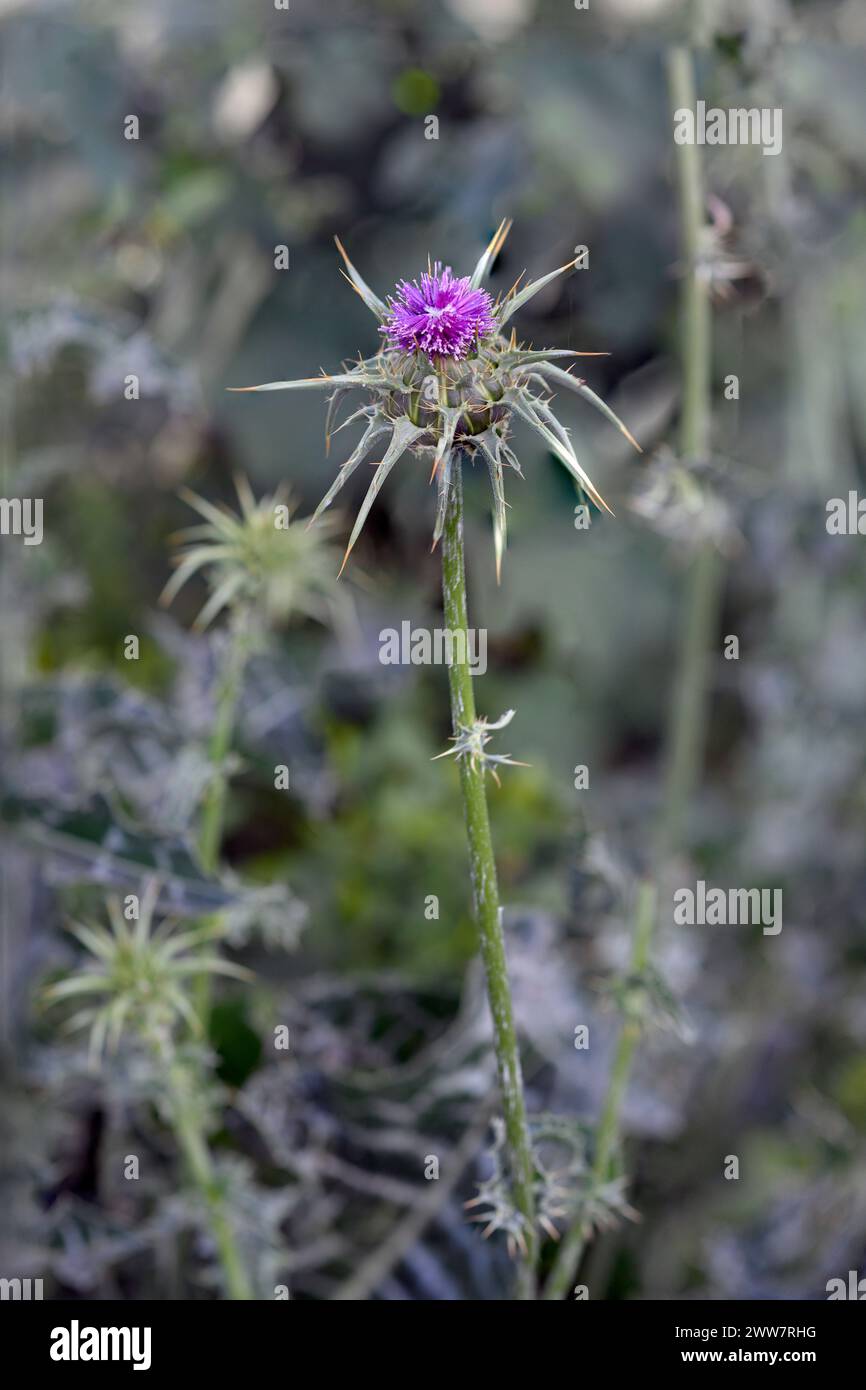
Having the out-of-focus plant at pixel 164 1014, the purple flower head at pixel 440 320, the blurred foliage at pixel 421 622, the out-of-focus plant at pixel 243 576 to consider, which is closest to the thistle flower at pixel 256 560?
the out-of-focus plant at pixel 243 576

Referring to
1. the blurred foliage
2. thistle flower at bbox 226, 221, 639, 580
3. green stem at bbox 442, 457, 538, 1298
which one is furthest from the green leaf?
thistle flower at bbox 226, 221, 639, 580

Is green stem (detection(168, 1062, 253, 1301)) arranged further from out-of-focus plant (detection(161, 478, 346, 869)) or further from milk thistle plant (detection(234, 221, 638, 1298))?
milk thistle plant (detection(234, 221, 638, 1298))

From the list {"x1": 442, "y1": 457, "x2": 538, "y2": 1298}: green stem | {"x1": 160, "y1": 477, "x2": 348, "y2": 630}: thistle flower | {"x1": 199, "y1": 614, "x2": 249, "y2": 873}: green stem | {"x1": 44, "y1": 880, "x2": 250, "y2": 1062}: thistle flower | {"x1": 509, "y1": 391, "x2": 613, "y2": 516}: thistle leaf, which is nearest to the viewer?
{"x1": 509, "y1": 391, "x2": 613, "y2": 516}: thistle leaf

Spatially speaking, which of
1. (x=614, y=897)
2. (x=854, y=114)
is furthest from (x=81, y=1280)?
(x=854, y=114)

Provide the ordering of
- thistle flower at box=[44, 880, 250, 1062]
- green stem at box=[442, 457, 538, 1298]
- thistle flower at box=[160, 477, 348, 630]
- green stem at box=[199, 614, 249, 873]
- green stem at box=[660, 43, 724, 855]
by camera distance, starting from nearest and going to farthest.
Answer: green stem at box=[442, 457, 538, 1298]
thistle flower at box=[44, 880, 250, 1062]
thistle flower at box=[160, 477, 348, 630]
green stem at box=[199, 614, 249, 873]
green stem at box=[660, 43, 724, 855]

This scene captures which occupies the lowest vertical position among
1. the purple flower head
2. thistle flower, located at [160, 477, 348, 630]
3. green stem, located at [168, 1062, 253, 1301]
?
green stem, located at [168, 1062, 253, 1301]

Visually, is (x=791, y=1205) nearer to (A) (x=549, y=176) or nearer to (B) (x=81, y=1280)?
(B) (x=81, y=1280)

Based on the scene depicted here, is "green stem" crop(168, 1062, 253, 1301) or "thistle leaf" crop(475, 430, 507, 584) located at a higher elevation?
"thistle leaf" crop(475, 430, 507, 584)

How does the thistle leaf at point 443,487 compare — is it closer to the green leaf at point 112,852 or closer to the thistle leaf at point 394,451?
the thistle leaf at point 394,451
